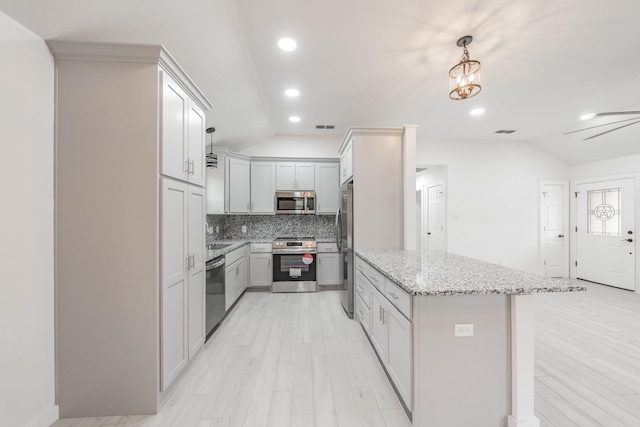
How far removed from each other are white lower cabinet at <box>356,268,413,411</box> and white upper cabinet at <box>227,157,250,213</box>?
300 cm

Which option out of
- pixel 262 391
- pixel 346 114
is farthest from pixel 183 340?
pixel 346 114

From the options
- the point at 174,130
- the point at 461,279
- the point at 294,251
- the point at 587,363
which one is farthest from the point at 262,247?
the point at 587,363

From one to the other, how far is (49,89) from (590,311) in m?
5.99

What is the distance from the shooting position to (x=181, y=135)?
203 centimetres

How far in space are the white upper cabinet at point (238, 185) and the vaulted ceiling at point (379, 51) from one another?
23.6 inches

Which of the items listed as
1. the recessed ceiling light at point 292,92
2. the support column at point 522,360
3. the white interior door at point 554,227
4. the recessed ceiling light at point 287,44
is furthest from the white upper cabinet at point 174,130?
the white interior door at point 554,227

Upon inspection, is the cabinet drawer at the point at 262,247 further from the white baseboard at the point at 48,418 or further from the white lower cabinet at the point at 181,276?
the white baseboard at the point at 48,418

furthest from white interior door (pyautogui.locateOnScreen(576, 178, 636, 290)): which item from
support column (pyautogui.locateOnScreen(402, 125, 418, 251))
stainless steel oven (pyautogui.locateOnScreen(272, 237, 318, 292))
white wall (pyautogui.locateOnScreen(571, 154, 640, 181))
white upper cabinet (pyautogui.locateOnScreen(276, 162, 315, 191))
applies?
white upper cabinet (pyautogui.locateOnScreen(276, 162, 315, 191))

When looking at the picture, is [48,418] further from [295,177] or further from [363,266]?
[295,177]

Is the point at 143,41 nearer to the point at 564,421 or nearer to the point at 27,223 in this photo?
the point at 27,223

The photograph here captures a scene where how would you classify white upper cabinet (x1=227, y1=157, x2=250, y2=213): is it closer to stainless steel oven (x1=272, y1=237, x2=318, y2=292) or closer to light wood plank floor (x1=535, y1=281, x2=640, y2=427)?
stainless steel oven (x1=272, y1=237, x2=318, y2=292)

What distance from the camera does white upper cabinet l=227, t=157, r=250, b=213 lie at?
4.53 meters

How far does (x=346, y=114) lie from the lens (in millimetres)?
4027

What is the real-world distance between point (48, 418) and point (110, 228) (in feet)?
3.94
